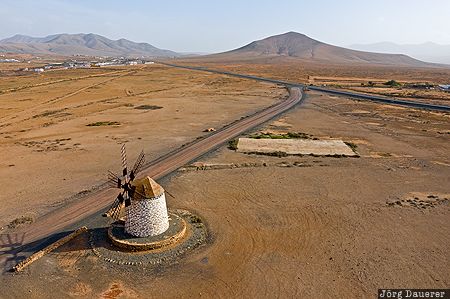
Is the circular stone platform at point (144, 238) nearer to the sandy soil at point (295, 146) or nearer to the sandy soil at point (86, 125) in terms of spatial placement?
the sandy soil at point (86, 125)

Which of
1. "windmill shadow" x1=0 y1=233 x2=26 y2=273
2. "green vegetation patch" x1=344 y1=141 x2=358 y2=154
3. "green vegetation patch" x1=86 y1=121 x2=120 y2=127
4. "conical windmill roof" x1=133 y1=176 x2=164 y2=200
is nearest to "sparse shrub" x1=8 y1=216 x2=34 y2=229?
"windmill shadow" x1=0 y1=233 x2=26 y2=273

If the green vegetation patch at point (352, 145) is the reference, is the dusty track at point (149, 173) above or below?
below

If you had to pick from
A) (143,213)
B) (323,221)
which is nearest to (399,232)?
(323,221)

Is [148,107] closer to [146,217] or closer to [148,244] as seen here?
[146,217]

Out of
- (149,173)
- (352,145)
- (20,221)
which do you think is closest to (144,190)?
(20,221)

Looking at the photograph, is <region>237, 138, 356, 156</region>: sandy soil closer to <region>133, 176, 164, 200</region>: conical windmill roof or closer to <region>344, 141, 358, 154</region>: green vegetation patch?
<region>344, 141, 358, 154</region>: green vegetation patch

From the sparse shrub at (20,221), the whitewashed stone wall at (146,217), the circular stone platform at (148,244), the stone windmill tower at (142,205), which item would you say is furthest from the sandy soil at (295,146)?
the sparse shrub at (20,221)
